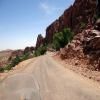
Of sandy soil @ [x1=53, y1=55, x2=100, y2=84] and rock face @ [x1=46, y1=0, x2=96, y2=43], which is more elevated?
rock face @ [x1=46, y1=0, x2=96, y2=43]

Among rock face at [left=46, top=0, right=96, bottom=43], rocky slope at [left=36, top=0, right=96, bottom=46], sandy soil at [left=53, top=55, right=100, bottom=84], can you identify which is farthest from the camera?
rock face at [left=46, top=0, right=96, bottom=43]

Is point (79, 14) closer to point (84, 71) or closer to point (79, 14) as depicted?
point (79, 14)

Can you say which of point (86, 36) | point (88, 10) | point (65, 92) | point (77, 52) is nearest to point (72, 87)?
point (65, 92)

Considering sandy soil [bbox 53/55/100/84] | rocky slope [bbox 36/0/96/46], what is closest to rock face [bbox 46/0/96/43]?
rocky slope [bbox 36/0/96/46]

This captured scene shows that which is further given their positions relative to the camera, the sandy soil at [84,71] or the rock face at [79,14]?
the rock face at [79,14]

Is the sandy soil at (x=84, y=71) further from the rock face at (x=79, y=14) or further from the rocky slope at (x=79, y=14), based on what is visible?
the rock face at (x=79, y=14)

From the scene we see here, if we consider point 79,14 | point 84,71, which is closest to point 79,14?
point 79,14

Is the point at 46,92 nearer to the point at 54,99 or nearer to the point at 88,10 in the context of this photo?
the point at 54,99

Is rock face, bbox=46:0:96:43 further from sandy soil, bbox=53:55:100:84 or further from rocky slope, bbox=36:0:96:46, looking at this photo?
sandy soil, bbox=53:55:100:84

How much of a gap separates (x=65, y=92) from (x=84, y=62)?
13200mm

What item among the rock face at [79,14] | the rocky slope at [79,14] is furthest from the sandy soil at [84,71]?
the rock face at [79,14]

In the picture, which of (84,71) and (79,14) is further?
(79,14)

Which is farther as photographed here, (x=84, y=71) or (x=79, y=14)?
(x=79, y=14)

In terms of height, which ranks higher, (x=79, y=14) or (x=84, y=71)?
(x=79, y=14)
